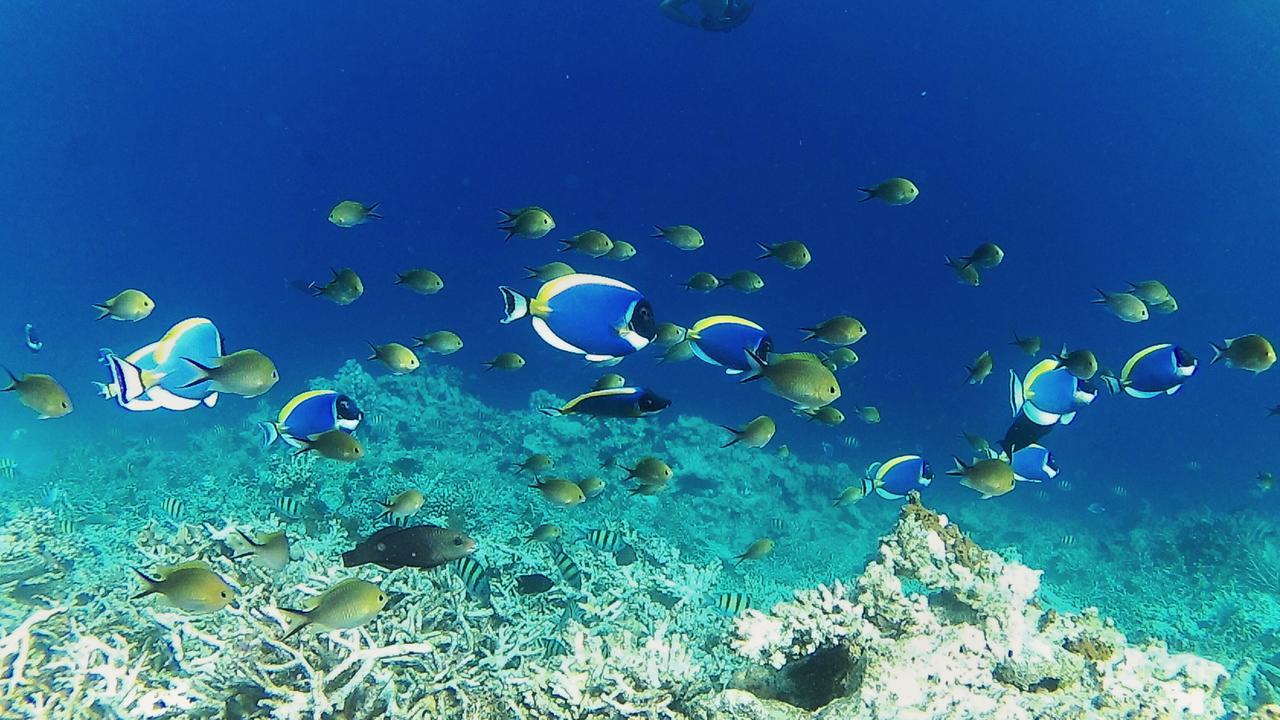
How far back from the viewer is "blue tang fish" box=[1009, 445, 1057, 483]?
543cm

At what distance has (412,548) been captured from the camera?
321 centimetres

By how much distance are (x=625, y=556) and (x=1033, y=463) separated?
3.91 metres

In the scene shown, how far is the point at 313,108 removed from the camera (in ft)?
241

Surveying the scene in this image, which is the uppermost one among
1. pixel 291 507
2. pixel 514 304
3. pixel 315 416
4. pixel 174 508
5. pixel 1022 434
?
pixel 1022 434

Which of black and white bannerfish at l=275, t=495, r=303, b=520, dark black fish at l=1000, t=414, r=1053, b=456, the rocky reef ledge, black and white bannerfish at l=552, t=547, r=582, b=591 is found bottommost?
black and white bannerfish at l=275, t=495, r=303, b=520

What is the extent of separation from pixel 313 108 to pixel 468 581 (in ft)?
274

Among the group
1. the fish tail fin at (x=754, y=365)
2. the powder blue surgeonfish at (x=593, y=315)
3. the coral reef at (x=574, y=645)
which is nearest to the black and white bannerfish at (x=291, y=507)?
the coral reef at (x=574, y=645)

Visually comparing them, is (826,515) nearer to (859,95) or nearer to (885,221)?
(885,221)

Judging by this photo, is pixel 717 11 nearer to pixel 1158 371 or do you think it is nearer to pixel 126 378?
pixel 1158 371

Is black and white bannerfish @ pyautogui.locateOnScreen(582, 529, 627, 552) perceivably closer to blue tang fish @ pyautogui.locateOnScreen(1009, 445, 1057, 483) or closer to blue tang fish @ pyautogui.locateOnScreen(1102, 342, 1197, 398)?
blue tang fish @ pyautogui.locateOnScreen(1009, 445, 1057, 483)

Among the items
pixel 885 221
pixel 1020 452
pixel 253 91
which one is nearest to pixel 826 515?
pixel 1020 452

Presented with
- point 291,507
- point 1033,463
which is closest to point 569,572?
point 291,507

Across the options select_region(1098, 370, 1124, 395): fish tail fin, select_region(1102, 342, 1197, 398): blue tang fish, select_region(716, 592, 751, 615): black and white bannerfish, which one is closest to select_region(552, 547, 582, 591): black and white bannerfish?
select_region(716, 592, 751, 615): black and white bannerfish

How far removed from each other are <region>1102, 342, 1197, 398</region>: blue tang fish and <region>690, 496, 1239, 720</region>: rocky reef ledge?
5.99 feet
